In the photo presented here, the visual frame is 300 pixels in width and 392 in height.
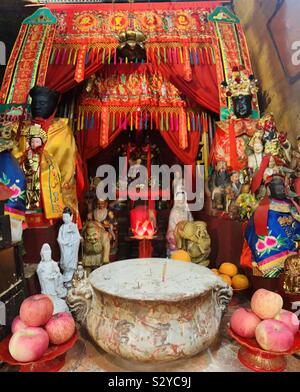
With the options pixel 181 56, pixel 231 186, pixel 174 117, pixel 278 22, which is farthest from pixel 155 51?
pixel 231 186

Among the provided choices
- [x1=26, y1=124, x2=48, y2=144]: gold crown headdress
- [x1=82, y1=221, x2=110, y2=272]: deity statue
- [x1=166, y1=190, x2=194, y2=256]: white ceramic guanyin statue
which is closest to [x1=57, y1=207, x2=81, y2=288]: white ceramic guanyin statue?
[x1=82, y1=221, x2=110, y2=272]: deity statue

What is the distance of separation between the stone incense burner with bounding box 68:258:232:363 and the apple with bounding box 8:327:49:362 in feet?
0.76

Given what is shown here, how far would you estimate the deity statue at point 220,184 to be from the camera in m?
3.49

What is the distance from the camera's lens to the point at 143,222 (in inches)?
165

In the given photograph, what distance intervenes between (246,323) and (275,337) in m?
0.16

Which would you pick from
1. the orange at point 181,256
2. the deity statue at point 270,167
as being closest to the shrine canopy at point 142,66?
the deity statue at point 270,167

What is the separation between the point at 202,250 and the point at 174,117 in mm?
1850

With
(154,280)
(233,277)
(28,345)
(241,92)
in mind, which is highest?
(241,92)

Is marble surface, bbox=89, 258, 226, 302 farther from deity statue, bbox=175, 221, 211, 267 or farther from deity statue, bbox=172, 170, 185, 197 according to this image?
deity statue, bbox=172, 170, 185, 197

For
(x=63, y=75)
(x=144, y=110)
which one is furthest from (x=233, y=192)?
(x=63, y=75)

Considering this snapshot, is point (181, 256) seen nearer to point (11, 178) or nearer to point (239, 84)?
point (11, 178)

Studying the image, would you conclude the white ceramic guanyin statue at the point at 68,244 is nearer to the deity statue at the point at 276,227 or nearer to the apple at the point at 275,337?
the deity statue at the point at 276,227

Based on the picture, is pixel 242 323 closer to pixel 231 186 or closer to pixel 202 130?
pixel 231 186

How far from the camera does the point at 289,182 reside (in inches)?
102
